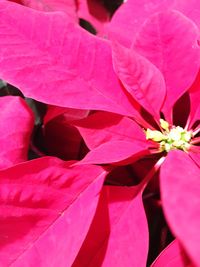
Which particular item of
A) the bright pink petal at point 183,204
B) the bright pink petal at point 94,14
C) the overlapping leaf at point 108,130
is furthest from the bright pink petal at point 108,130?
the bright pink petal at point 94,14

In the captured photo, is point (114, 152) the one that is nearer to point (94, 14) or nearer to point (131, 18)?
point (131, 18)

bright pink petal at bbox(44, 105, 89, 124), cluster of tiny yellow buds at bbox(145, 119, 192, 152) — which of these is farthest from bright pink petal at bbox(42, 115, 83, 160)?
cluster of tiny yellow buds at bbox(145, 119, 192, 152)

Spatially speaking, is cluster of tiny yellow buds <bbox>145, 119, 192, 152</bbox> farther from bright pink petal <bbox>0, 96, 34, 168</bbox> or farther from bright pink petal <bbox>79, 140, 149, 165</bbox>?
bright pink petal <bbox>0, 96, 34, 168</bbox>

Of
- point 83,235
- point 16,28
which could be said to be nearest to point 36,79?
point 16,28

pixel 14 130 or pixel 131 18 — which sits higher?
pixel 131 18

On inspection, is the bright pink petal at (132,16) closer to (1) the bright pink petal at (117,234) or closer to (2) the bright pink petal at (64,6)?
(2) the bright pink petal at (64,6)

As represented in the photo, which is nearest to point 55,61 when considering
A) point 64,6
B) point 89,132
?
point 89,132
